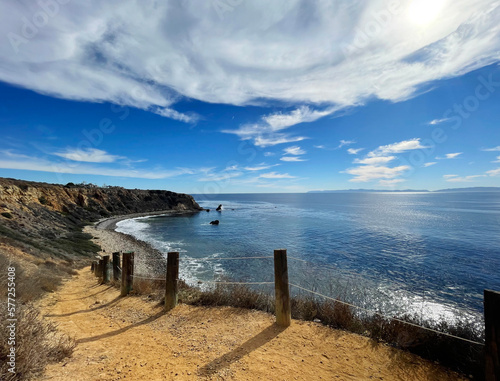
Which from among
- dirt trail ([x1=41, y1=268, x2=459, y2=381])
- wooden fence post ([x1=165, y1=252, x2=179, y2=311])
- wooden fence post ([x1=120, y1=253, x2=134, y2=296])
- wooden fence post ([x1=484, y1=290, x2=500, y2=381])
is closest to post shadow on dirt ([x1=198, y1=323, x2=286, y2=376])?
dirt trail ([x1=41, y1=268, x2=459, y2=381])

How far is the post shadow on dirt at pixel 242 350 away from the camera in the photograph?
3.70 m

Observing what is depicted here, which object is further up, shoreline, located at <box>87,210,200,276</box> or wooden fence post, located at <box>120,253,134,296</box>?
wooden fence post, located at <box>120,253,134,296</box>

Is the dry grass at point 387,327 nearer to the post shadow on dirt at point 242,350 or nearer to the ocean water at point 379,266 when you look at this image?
the ocean water at point 379,266

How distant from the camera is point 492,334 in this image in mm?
2994

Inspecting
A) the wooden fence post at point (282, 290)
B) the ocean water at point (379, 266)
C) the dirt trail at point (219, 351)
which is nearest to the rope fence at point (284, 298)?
the wooden fence post at point (282, 290)

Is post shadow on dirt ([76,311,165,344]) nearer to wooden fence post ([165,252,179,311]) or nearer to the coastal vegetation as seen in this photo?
wooden fence post ([165,252,179,311])

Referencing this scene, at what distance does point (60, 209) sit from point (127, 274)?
1916 inches

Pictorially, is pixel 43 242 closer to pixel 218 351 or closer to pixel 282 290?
pixel 218 351

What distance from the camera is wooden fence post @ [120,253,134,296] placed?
7.67m

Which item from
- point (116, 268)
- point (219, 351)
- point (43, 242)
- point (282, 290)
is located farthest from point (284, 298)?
point (43, 242)

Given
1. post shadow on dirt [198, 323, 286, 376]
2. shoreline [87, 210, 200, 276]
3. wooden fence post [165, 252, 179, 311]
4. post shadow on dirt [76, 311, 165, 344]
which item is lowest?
shoreline [87, 210, 200, 276]

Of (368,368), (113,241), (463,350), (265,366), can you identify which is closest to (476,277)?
(463,350)

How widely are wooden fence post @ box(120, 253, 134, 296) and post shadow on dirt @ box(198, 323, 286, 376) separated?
4903 mm

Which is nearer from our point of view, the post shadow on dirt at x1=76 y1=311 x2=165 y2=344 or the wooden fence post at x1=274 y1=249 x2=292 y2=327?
the post shadow on dirt at x1=76 y1=311 x2=165 y2=344
